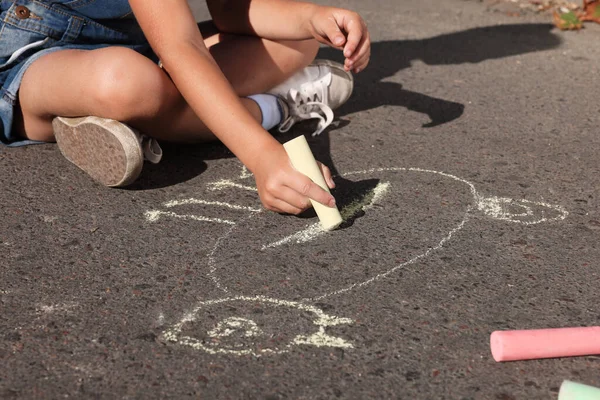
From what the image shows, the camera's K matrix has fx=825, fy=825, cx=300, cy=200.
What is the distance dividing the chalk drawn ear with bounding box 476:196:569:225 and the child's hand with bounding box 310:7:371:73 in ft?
1.60

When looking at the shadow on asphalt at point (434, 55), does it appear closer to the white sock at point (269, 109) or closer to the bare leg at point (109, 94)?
the white sock at point (269, 109)

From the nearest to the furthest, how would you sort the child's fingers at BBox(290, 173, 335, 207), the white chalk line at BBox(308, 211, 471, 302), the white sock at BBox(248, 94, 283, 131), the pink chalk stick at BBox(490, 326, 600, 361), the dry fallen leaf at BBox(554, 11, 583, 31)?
the pink chalk stick at BBox(490, 326, 600, 361), the white chalk line at BBox(308, 211, 471, 302), the child's fingers at BBox(290, 173, 335, 207), the white sock at BBox(248, 94, 283, 131), the dry fallen leaf at BBox(554, 11, 583, 31)

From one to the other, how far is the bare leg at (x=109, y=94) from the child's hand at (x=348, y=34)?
34cm

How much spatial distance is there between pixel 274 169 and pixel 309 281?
0.28 metres

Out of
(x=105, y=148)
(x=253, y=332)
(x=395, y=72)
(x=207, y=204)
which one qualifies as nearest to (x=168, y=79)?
(x=105, y=148)

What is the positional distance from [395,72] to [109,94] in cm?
135

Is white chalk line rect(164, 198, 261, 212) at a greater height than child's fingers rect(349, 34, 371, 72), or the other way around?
child's fingers rect(349, 34, 371, 72)

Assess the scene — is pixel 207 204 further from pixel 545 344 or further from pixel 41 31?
pixel 545 344

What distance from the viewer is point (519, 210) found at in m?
2.09

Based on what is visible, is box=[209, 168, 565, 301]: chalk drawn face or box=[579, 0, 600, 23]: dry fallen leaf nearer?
box=[209, 168, 565, 301]: chalk drawn face

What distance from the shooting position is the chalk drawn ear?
204 cm

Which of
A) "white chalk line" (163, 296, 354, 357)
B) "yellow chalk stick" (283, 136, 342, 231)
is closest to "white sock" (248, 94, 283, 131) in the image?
"yellow chalk stick" (283, 136, 342, 231)

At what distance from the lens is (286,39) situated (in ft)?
8.59

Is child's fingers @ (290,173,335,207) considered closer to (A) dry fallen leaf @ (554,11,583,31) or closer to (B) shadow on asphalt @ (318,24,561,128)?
(B) shadow on asphalt @ (318,24,561,128)
